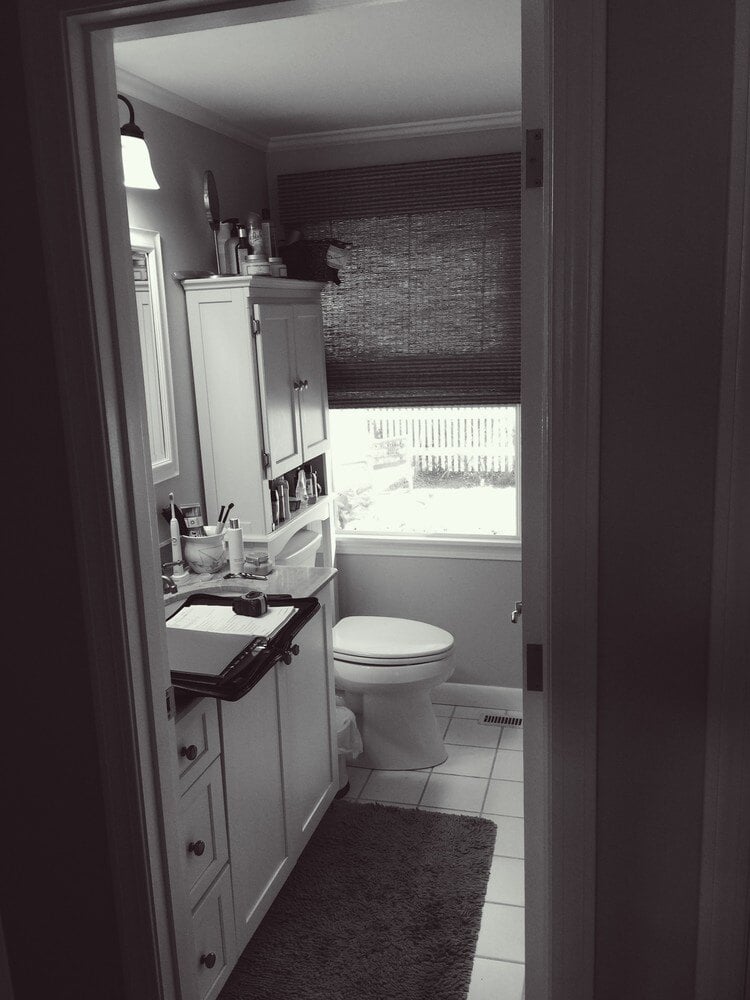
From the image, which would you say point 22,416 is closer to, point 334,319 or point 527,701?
point 527,701

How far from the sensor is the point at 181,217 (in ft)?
10.1

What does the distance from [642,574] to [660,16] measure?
28.2 inches

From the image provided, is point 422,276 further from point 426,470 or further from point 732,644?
point 732,644

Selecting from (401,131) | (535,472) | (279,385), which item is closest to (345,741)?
(279,385)

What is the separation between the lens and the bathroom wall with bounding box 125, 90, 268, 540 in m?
2.90

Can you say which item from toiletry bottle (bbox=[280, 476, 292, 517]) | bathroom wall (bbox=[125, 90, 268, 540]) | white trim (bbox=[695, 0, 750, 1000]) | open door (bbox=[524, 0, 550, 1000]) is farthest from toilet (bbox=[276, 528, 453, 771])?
white trim (bbox=[695, 0, 750, 1000])

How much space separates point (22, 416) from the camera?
1437 mm

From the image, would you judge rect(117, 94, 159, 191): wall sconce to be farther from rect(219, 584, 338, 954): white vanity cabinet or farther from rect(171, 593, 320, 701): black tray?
rect(219, 584, 338, 954): white vanity cabinet

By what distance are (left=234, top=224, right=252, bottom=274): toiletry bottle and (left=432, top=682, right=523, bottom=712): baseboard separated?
2.05 meters

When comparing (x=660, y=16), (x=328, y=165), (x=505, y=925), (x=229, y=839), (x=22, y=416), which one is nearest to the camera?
(x=660, y=16)

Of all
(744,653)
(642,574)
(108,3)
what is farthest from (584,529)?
(108,3)

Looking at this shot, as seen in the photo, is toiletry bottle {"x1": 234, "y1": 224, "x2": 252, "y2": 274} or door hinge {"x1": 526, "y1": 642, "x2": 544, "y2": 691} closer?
door hinge {"x1": 526, "y1": 642, "x2": 544, "y2": 691}

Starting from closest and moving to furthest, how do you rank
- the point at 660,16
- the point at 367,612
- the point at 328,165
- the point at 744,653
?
the point at 660,16 → the point at 744,653 → the point at 328,165 → the point at 367,612

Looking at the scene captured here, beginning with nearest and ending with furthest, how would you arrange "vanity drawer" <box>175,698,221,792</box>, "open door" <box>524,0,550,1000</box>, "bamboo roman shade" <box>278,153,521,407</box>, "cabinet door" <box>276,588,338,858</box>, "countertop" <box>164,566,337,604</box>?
1. "open door" <box>524,0,550,1000</box>
2. "vanity drawer" <box>175,698,221,792</box>
3. "cabinet door" <box>276,588,338,858</box>
4. "countertop" <box>164,566,337,604</box>
5. "bamboo roman shade" <box>278,153,521,407</box>
